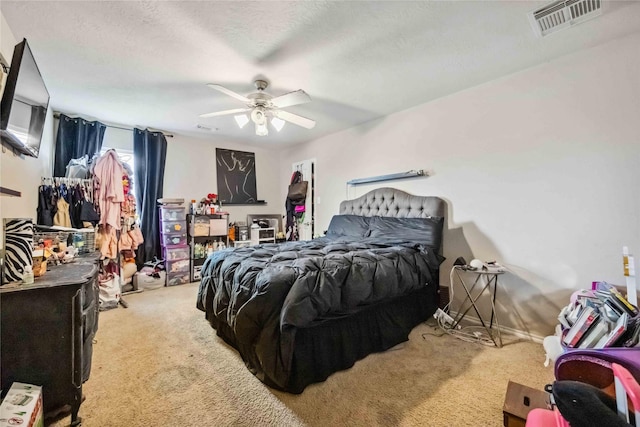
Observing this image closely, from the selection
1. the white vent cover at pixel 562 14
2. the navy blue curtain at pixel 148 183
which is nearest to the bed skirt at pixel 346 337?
the navy blue curtain at pixel 148 183

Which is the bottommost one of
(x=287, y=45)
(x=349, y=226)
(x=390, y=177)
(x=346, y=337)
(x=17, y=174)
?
(x=346, y=337)

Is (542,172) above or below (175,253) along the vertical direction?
above

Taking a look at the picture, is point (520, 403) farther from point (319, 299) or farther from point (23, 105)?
point (23, 105)

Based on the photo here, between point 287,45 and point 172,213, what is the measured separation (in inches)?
130

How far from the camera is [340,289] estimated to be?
1954 millimetres

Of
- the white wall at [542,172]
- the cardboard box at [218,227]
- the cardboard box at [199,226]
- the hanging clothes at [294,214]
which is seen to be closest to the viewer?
the white wall at [542,172]

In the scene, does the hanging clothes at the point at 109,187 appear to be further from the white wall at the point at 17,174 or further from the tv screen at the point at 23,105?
the tv screen at the point at 23,105

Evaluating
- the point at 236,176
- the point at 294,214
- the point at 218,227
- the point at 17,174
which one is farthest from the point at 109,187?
the point at 294,214

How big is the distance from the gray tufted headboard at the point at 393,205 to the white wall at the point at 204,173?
211 cm

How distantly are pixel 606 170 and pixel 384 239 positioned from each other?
197cm

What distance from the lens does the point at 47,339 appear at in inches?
58.2

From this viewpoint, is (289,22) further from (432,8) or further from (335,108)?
(335,108)

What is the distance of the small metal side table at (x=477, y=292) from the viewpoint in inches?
103

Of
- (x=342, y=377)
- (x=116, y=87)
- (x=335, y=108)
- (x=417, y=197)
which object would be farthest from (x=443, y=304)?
(x=116, y=87)
